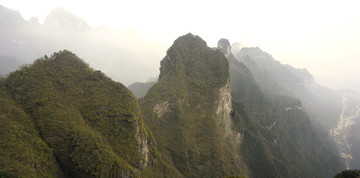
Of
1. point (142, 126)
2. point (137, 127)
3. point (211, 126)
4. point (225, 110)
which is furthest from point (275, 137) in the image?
point (137, 127)

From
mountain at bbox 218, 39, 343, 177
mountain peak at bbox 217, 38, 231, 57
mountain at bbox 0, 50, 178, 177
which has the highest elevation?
mountain peak at bbox 217, 38, 231, 57

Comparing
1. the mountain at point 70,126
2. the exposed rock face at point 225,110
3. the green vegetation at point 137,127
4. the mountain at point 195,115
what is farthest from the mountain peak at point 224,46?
the mountain at point 70,126

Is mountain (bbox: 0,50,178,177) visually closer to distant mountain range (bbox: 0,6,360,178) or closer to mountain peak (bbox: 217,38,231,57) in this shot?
distant mountain range (bbox: 0,6,360,178)

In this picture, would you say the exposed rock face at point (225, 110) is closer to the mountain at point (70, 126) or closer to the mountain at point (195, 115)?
the mountain at point (195, 115)

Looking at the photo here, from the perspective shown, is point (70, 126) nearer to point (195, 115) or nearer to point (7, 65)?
point (195, 115)

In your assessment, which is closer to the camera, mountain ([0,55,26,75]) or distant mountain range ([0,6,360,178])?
distant mountain range ([0,6,360,178])

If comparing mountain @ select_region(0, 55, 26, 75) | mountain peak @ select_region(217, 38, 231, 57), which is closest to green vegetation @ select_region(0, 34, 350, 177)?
mountain peak @ select_region(217, 38, 231, 57)
